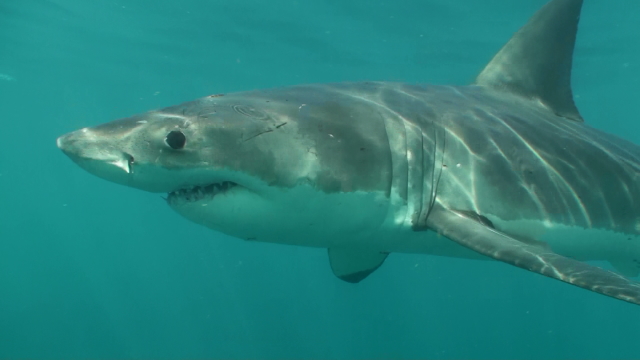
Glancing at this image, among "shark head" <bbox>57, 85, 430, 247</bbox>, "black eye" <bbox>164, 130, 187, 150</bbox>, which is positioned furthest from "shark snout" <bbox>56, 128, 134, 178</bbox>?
"black eye" <bbox>164, 130, 187, 150</bbox>

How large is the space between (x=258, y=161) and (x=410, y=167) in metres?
1.35

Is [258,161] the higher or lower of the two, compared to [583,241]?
higher

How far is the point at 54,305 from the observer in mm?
36812

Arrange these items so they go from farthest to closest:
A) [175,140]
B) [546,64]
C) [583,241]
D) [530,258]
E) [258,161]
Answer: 1. [546,64]
2. [583,241]
3. [530,258]
4. [258,161]
5. [175,140]

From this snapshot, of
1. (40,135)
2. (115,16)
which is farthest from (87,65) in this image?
(40,135)

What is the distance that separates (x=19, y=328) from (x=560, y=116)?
35.4 m

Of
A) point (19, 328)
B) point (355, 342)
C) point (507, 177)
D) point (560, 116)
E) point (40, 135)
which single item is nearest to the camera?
point (507, 177)

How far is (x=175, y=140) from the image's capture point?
2.83 m

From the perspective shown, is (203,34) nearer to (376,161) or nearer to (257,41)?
(257,41)

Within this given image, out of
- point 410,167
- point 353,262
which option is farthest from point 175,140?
point 353,262

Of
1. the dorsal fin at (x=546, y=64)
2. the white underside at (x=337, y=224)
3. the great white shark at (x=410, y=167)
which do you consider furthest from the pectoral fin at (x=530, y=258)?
the dorsal fin at (x=546, y=64)

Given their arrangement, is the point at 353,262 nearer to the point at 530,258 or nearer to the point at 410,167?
the point at 410,167

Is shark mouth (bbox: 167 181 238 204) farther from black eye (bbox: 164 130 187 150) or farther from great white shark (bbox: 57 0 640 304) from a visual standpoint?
black eye (bbox: 164 130 187 150)

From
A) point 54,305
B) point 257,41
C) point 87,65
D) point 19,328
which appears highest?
point 257,41
